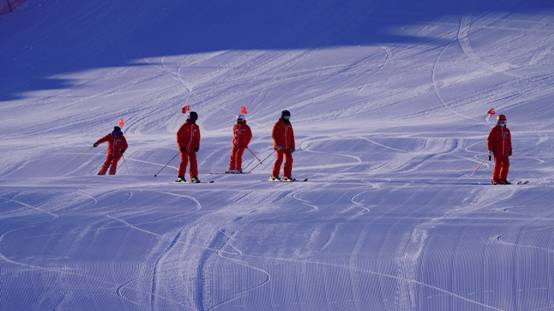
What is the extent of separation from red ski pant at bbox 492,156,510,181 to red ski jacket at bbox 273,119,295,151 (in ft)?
9.26

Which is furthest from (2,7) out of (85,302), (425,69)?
(85,302)

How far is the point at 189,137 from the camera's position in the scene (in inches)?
597

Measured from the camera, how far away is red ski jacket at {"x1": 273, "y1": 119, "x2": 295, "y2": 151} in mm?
15234

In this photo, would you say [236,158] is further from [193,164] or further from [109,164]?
[109,164]

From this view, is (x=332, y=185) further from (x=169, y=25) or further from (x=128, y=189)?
(x=169, y=25)

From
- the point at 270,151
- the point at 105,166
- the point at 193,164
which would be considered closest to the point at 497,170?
the point at 193,164

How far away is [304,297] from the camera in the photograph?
833 centimetres

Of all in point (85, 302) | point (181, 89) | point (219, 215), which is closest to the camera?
point (85, 302)

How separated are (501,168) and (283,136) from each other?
302 cm


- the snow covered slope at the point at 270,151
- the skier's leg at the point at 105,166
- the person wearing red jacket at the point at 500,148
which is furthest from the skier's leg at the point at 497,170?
the skier's leg at the point at 105,166

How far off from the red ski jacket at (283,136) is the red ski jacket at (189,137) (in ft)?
3.61

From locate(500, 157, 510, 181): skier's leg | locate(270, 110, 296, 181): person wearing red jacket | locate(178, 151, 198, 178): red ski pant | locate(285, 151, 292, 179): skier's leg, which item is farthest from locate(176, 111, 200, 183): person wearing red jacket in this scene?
locate(500, 157, 510, 181): skier's leg

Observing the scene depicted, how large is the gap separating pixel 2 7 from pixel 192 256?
31054 mm

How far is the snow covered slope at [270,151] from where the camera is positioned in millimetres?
8625
